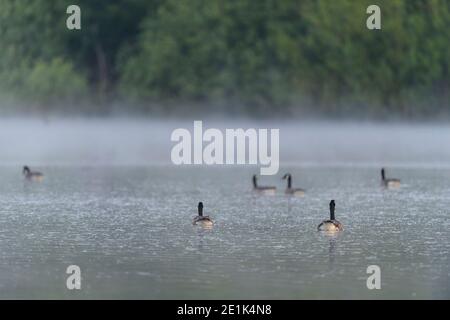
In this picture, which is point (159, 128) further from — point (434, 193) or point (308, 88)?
point (434, 193)

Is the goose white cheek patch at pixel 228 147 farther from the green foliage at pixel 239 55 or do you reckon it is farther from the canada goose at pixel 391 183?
the canada goose at pixel 391 183

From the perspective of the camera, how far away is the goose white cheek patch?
53.6 m

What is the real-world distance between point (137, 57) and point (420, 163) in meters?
30.8

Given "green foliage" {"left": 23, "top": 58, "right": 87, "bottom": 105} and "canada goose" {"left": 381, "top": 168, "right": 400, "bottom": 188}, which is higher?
"green foliage" {"left": 23, "top": 58, "right": 87, "bottom": 105}

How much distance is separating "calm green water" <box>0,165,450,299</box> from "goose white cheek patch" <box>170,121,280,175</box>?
11.6 meters

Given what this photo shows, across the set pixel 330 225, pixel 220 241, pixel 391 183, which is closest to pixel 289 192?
pixel 391 183

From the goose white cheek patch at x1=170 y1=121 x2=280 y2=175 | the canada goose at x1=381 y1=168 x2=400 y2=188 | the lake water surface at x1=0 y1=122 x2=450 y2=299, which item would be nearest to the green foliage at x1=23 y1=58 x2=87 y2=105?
the goose white cheek patch at x1=170 y1=121 x2=280 y2=175

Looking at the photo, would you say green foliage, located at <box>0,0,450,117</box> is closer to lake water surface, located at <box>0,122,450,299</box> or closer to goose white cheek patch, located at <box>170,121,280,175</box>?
goose white cheek patch, located at <box>170,121,280,175</box>

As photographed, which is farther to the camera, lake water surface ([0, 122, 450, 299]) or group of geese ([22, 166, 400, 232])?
group of geese ([22, 166, 400, 232])

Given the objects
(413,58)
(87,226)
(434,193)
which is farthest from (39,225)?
(413,58)

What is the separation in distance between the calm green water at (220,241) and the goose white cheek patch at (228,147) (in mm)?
11558

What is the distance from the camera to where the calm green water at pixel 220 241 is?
21.9 meters

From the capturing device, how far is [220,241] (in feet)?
87.8

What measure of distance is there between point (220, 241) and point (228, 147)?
3287cm
